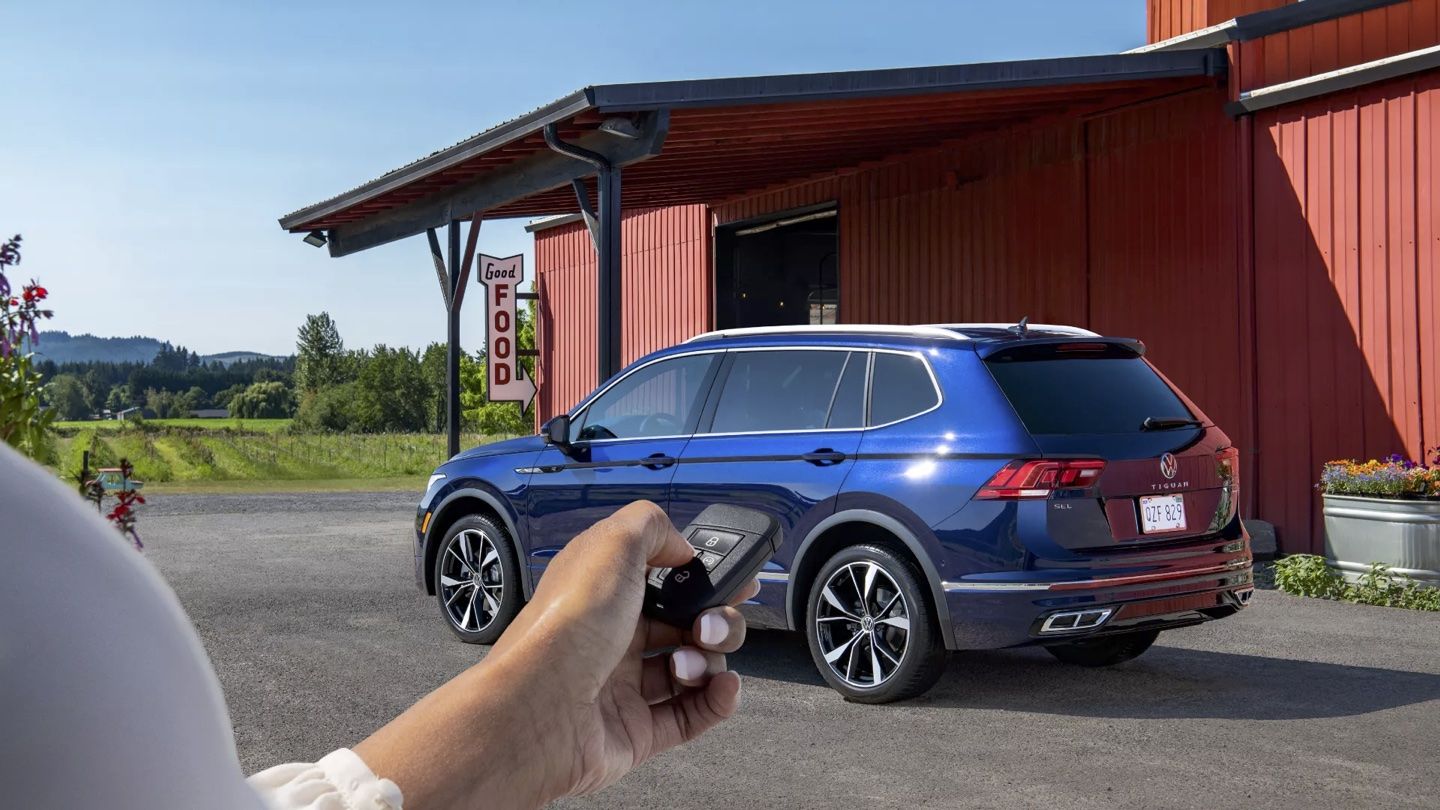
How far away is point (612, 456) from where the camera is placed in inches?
326

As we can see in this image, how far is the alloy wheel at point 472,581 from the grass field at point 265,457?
20321 millimetres

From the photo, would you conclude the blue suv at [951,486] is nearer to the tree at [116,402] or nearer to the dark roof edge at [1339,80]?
the tree at [116,402]

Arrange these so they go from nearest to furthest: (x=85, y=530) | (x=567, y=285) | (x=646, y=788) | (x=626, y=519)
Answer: (x=85, y=530) < (x=626, y=519) < (x=646, y=788) < (x=567, y=285)

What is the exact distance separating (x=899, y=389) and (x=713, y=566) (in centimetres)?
553

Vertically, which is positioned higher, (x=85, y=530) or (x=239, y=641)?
(x=85, y=530)

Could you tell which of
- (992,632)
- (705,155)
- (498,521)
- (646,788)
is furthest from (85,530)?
(705,155)

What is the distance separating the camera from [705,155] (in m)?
14.9

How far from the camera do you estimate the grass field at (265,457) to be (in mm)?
32500

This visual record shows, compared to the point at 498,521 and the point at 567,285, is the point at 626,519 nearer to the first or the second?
the point at 498,521

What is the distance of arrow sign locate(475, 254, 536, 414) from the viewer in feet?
73.4

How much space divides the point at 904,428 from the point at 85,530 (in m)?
6.52

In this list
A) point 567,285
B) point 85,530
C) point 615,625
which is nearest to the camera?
point 85,530

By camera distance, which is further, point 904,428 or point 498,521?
point 498,521

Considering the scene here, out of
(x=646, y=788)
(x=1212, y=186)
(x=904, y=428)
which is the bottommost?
(x=646, y=788)
